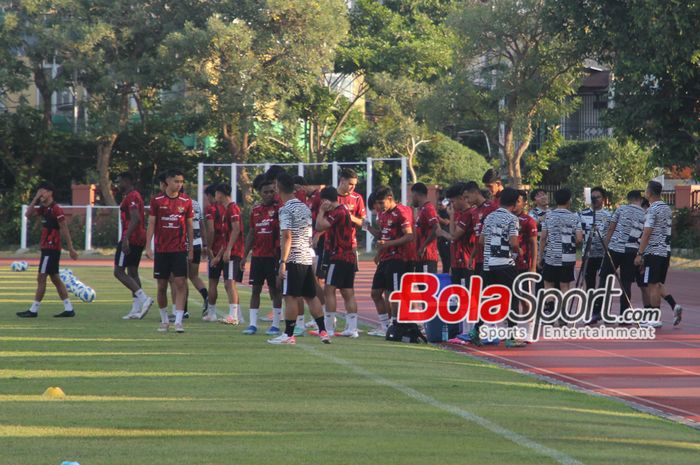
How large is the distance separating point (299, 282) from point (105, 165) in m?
34.0

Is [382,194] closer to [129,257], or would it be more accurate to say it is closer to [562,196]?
[562,196]

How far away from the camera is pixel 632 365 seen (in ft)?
48.0

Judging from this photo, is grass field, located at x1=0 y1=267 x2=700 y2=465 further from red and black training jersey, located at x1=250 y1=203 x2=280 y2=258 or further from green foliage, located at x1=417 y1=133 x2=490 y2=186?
green foliage, located at x1=417 y1=133 x2=490 y2=186

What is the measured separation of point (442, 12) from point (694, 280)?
98.7ft

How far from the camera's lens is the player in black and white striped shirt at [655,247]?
1822cm

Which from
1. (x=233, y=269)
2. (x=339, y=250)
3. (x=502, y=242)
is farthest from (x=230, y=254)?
(x=502, y=242)

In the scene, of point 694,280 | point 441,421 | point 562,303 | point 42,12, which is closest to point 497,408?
point 441,421

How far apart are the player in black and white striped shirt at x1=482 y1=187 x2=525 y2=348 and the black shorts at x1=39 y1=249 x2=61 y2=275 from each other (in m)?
6.99

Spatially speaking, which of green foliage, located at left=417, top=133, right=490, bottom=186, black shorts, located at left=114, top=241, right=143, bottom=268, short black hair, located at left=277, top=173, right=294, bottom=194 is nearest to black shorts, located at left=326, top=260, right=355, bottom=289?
short black hair, located at left=277, top=173, right=294, bottom=194

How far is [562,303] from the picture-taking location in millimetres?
18484

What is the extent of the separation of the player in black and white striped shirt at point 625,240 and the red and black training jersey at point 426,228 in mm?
3398

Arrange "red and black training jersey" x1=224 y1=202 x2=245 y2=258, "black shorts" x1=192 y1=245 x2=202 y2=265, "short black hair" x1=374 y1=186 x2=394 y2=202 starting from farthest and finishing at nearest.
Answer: "black shorts" x1=192 y1=245 x2=202 y2=265 < "red and black training jersey" x1=224 y1=202 x2=245 y2=258 < "short black hair" x1=374 y1=186 x2=394 y2=202

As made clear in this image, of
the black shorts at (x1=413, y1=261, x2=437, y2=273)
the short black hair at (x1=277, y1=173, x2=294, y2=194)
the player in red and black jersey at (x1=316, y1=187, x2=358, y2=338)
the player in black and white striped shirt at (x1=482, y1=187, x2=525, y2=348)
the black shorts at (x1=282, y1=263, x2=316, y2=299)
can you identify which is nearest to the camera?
the short black hair at (x1=277, y1=173, x2=294, y2=194)

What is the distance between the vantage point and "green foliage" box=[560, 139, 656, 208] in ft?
162
